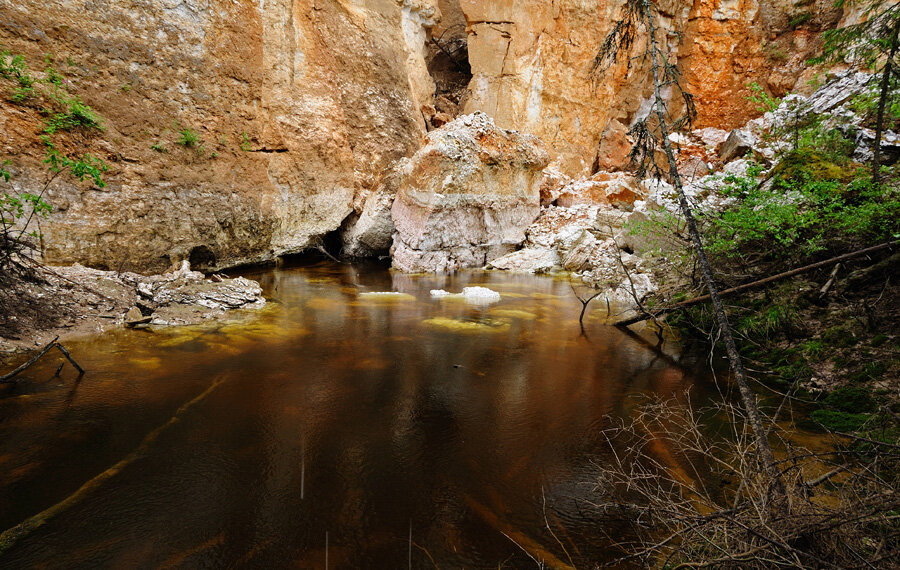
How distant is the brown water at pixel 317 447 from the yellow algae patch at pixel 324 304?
6.15 ft

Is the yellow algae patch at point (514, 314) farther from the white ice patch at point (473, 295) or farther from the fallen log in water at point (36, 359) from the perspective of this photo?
the fallen log in water at point (36, 359)

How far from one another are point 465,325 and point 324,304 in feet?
11.9

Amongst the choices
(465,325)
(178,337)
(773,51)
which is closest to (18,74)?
(178,337)

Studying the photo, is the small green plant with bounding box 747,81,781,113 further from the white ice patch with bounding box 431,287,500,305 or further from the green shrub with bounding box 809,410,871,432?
the white ice patch with bounding box 431,287,500,305

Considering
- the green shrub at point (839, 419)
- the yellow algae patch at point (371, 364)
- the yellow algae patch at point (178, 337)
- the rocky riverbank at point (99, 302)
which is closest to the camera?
the green shrub at point (839, 419)

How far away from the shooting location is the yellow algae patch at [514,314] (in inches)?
348

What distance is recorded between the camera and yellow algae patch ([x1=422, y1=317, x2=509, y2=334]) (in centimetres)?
782

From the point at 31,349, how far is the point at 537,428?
6972 millimetres

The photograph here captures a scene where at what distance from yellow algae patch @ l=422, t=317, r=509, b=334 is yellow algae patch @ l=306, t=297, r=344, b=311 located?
2.37m

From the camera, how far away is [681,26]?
22.9 meters

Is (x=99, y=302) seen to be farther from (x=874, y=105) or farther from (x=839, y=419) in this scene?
(x=874, y=105)

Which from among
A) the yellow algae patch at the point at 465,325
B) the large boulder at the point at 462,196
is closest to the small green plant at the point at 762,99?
the yellow algae patch at the point at 465,325

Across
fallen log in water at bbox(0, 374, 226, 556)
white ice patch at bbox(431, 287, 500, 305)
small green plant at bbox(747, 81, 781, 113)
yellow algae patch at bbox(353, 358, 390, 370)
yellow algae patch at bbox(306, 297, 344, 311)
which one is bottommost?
fallen log in water at bbox(0, 374, 226, 556)

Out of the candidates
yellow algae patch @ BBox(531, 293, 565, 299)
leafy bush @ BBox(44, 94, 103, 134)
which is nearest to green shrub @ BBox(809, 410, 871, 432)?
yellow algae patch @ BBox(531, 293, 565, 299)
